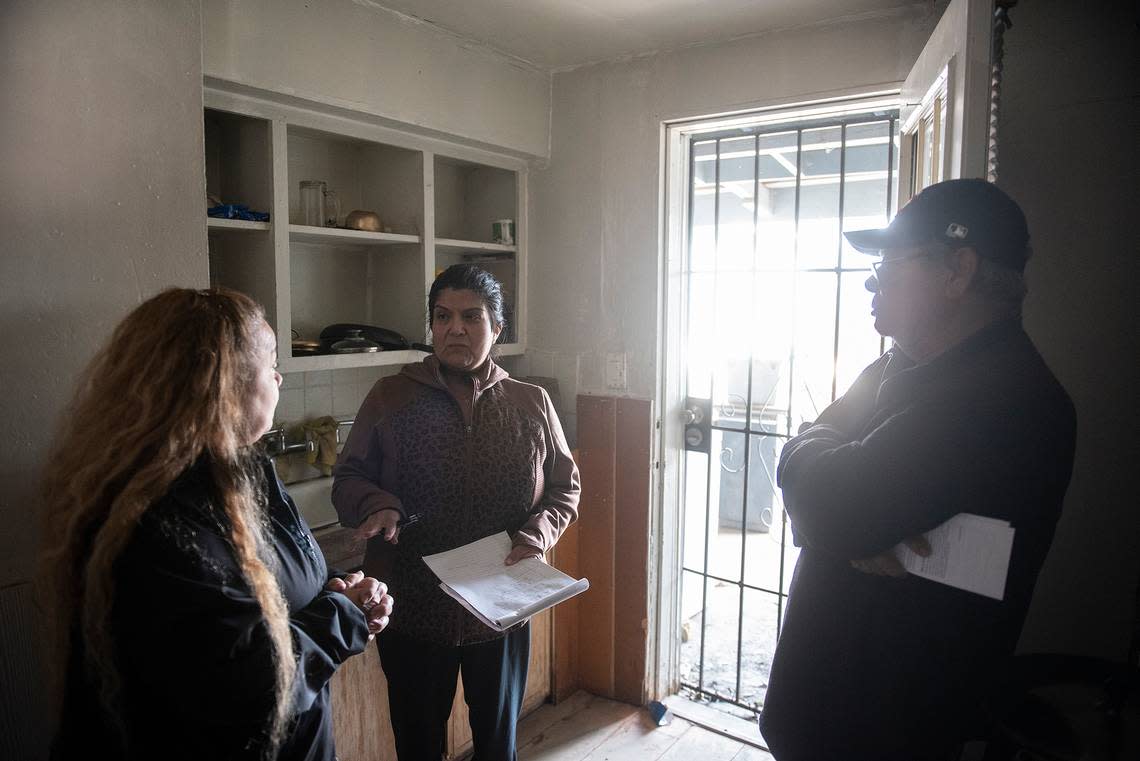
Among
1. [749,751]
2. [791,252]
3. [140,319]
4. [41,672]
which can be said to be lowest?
[749,751]

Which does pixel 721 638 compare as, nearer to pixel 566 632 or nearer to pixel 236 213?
pixel 566 632

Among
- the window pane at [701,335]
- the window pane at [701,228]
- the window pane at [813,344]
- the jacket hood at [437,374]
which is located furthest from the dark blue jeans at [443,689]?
the window pane at [701,228]

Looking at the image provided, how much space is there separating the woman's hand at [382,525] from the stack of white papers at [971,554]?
1.08 meters

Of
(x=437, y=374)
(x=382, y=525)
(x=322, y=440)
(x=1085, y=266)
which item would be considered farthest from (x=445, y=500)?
(x=1085, y=266)

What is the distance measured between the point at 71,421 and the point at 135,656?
1.12 feet

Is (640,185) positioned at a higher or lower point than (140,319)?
higher

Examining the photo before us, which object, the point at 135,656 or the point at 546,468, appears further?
the point at 546,468

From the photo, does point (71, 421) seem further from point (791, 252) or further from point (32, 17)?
point (791, 252)

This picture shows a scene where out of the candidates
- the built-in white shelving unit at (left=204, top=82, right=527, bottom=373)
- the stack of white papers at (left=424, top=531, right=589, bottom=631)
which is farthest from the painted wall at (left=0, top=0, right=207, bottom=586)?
the stack of white papers at (left=424, top=531, right=589, bottom=631)

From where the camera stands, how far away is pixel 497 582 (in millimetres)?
1590

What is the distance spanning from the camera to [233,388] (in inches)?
39.9

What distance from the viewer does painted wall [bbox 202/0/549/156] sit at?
1.84 m

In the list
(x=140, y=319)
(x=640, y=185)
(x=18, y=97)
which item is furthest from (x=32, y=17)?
(x=640, y=185)

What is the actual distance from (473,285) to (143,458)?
3.20 ft
